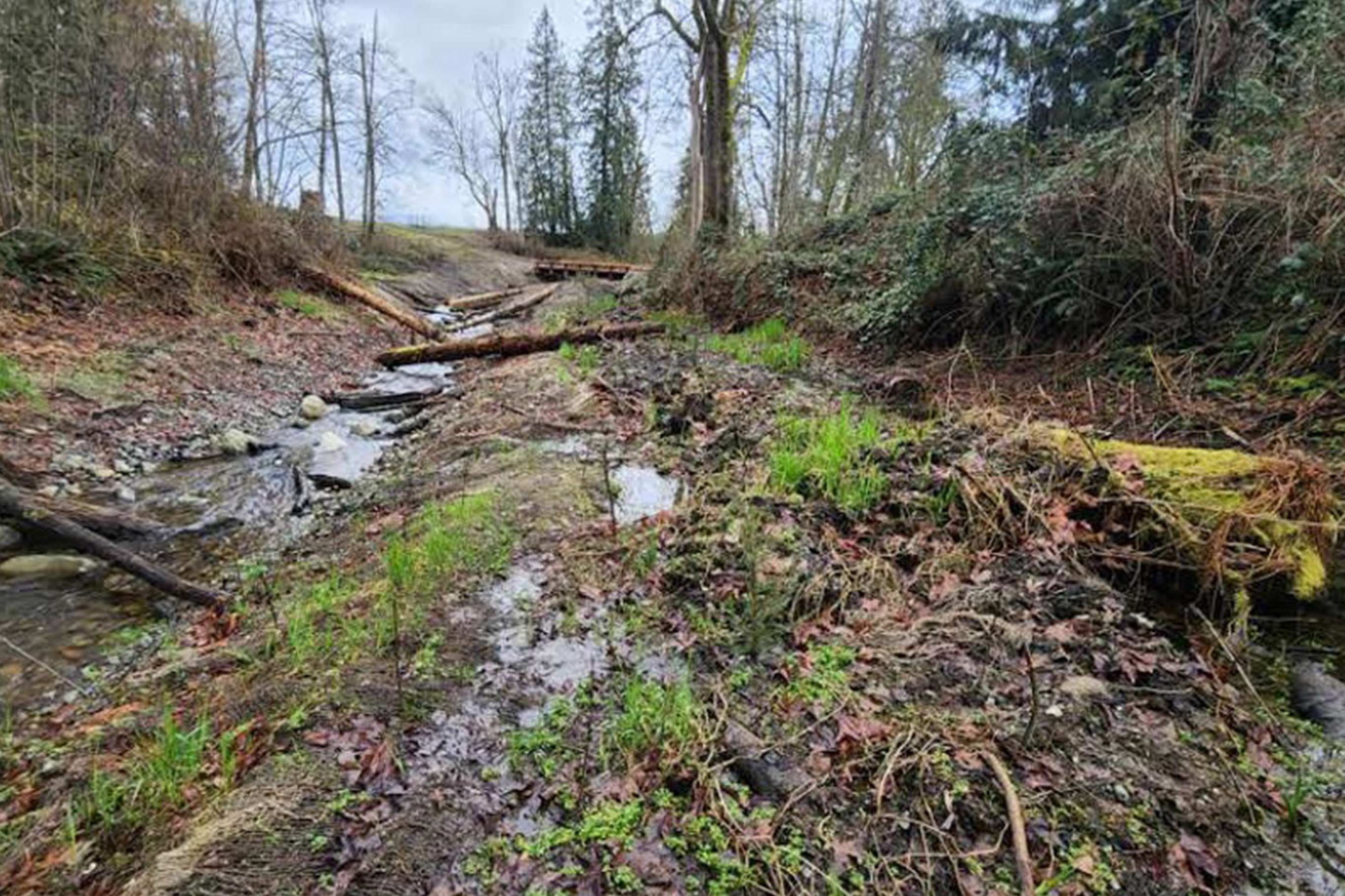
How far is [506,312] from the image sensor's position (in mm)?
15961

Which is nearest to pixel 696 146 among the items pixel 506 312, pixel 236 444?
pixel 506 312

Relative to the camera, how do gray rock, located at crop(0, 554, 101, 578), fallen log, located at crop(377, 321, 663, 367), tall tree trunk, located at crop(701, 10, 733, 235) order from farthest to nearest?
1. tall tree trunk, located at crop(701, 10, 733, 235)
2. fallen log, located at crop(377, 321, 663, 367)
3. gray rock, located at crop(0, 554, 101, 578)

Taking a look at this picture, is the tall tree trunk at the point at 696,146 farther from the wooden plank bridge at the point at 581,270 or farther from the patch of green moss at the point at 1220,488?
the patch of green moss at the point at 1220,488

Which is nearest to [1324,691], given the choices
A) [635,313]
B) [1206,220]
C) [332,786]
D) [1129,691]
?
[1129,691]

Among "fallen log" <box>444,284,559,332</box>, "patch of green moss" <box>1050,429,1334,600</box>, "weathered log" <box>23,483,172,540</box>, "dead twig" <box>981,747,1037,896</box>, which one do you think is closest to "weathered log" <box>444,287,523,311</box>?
"fallen log" <box>444,284,559,332</box>

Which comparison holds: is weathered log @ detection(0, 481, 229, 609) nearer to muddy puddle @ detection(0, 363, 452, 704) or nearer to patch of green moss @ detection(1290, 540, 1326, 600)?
muddy puddle @ detection(0, 363, 452, 704)

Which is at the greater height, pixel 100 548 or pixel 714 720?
pixel 100 548

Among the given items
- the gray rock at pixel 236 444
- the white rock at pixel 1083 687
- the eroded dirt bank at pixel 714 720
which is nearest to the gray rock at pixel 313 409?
the gray rock at pixel 236 444

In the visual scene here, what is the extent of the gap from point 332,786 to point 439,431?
4.47 meters

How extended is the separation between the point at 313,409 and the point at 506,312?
386 inches

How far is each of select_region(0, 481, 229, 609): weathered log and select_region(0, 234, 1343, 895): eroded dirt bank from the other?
230mm

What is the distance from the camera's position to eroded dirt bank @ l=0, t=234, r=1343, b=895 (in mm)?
1506

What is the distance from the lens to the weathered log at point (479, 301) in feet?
58.7

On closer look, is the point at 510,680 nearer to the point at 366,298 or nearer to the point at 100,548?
the point at 100,548
